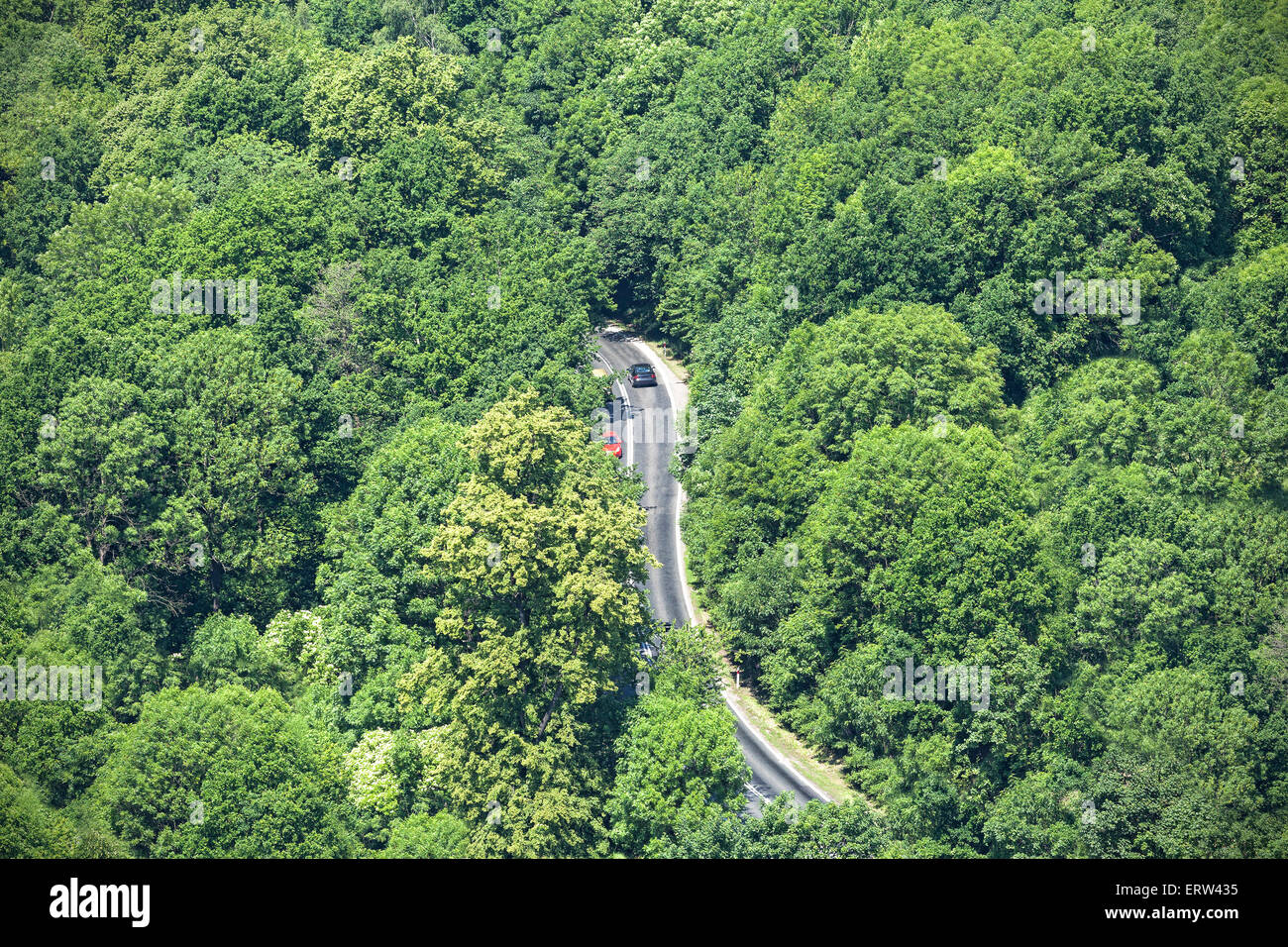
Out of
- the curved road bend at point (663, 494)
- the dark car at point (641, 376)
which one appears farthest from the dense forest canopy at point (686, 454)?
the dark car at point (641, 376)

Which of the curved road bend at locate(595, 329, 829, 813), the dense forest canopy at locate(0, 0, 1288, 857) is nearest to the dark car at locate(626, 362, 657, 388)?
the curved road bend at locate(595, 329, 829, 813)

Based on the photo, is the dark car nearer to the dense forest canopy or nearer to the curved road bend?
the curved road bend

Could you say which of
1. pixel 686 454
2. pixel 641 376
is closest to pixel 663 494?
pixel 686 454

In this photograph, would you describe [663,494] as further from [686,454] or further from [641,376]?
[641,376]

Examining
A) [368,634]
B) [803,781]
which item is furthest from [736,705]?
[368,634]

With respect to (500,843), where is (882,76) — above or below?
above

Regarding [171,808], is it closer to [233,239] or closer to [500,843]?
[500,843]
